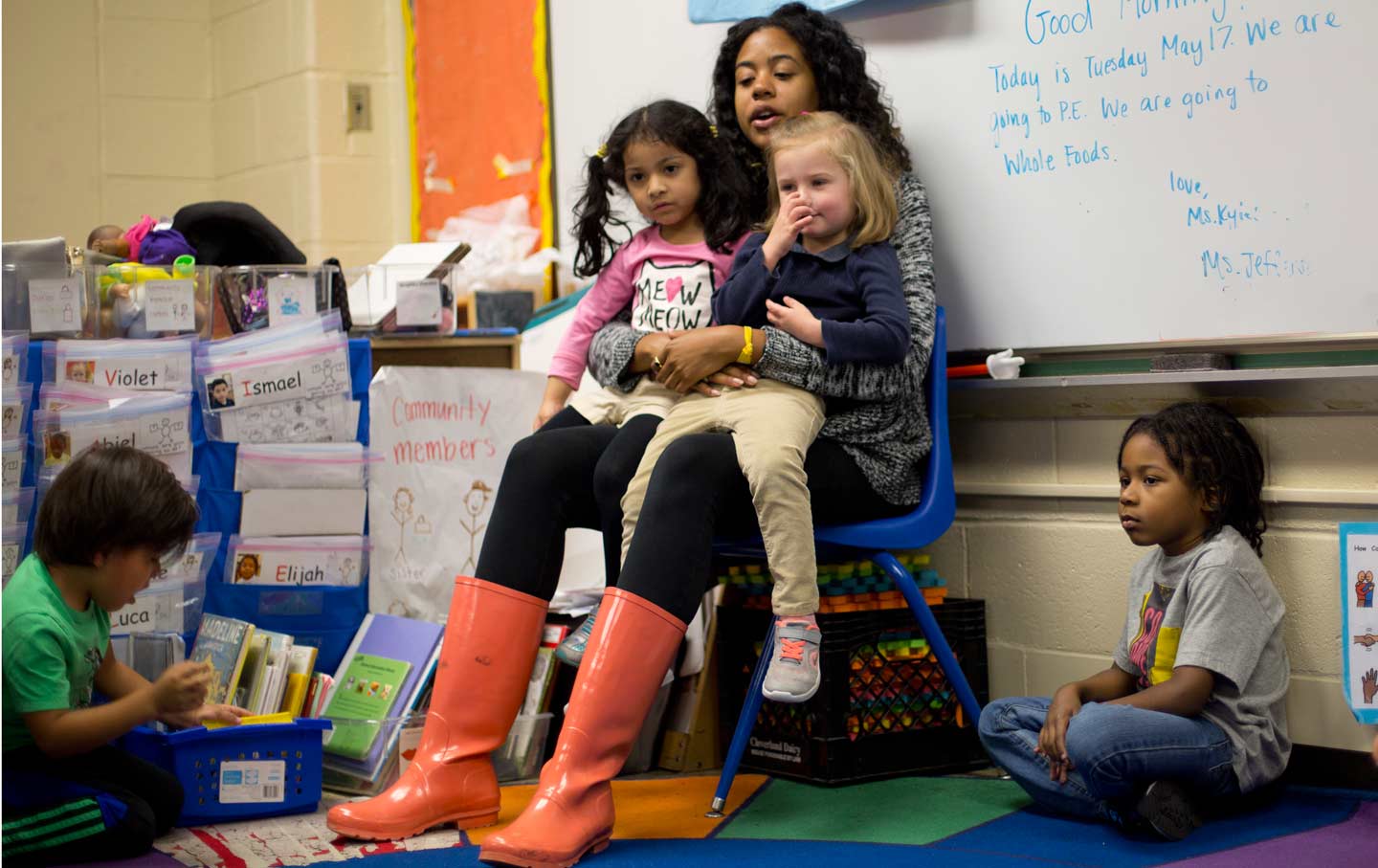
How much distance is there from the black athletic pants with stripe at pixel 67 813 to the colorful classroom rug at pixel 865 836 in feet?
0.14

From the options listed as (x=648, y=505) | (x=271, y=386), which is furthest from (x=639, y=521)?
(x=271, y=386)

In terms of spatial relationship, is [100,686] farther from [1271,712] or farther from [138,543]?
[1271,712]

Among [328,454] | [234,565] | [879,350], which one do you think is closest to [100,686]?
[234,565]

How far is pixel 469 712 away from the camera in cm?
196

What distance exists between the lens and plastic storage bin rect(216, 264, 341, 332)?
2.58m

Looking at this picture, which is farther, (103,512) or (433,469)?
(433,469)

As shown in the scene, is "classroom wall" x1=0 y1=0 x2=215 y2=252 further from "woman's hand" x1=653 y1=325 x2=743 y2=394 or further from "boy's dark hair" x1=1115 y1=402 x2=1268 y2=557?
"boy's dark hair" x1=1115 y1=402 x2=1268 y2=557

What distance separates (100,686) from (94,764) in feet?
0.37

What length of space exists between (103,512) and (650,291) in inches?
35.9

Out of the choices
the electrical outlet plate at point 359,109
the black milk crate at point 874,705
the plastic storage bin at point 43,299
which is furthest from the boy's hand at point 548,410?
the electrical outlet plate at point 359,109

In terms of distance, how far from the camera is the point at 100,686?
2010mm

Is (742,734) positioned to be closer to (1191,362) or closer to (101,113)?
(1191,362)

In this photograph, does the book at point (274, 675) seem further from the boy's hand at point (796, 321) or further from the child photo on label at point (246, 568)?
the boy's hand at point (796, 321)

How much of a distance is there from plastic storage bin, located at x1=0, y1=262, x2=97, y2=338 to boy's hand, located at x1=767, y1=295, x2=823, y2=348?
1171mm
